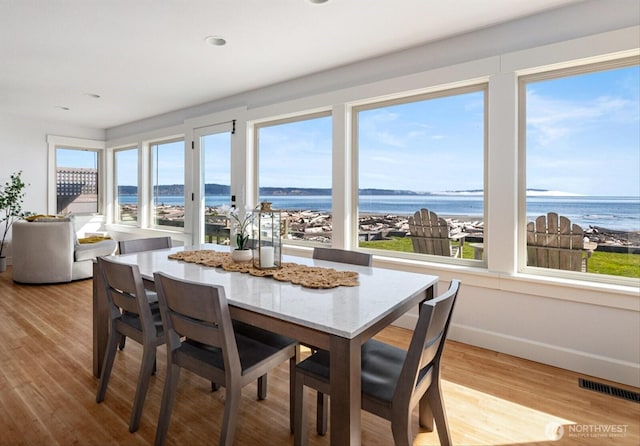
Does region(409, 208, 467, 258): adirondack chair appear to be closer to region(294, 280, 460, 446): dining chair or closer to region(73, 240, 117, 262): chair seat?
region(294, 280, 460, 446): dining chair

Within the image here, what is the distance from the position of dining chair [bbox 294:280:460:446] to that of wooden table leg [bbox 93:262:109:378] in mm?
1458

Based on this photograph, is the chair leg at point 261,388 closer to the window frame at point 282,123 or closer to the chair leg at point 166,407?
the chair leg at point 166,407

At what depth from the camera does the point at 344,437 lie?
1172 mm

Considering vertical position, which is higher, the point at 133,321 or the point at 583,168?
the point at 583,168

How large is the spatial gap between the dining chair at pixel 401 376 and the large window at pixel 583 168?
1.67m

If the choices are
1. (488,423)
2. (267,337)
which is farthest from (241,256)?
(488,423)

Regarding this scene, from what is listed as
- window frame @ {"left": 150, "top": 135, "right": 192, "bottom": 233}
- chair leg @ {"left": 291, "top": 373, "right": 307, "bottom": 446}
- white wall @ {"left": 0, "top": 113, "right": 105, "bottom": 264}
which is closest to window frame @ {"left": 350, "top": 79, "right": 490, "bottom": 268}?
chair leg @ {"left": 291, "top": 373, "right": 307, "bottom": 446}

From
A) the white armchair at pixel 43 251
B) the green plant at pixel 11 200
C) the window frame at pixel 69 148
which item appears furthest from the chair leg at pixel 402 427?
the window frame at pixel 69 148

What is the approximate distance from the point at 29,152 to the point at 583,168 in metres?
7.61

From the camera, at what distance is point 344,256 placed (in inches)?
92.4

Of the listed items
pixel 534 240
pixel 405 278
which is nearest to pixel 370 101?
pixel 534 240

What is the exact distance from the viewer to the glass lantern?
79.7 inches

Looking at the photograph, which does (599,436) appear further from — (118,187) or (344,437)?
(118,187)

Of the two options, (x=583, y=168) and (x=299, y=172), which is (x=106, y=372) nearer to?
(x=299, y=172)
